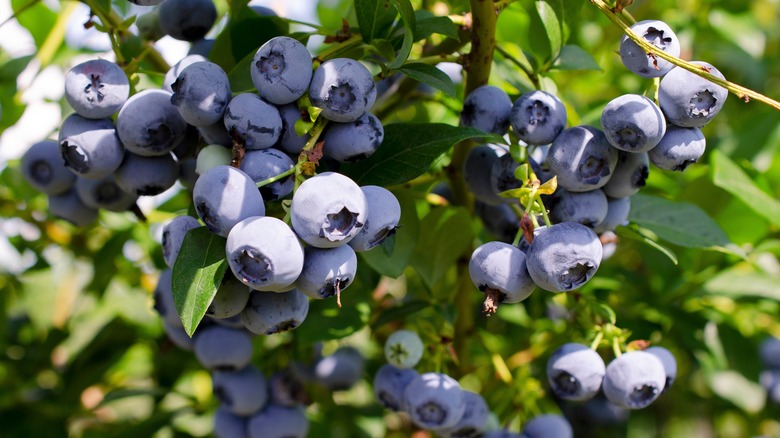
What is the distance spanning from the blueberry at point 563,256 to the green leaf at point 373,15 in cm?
35

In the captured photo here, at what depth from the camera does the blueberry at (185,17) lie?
1187mm

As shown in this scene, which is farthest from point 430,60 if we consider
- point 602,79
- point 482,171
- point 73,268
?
point 73,268

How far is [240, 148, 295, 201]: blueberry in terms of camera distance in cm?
84

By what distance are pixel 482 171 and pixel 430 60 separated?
18 cm

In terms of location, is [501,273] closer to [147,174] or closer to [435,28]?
[435,28]

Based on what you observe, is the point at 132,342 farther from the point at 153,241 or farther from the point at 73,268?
the point at 73,268

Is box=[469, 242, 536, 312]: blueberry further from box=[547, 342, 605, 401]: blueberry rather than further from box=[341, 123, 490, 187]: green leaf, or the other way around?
box=[547, 342, 605, 401]: blueberry

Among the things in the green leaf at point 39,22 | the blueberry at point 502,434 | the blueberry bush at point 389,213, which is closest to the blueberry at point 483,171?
the blueberry bush at point 389,213

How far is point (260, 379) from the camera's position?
143 centimetres

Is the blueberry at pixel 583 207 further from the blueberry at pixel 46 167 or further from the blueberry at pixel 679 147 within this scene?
the blueberry at pixel 46 167

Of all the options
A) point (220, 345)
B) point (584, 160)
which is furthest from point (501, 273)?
point (220, 345)

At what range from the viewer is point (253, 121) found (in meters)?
0.84

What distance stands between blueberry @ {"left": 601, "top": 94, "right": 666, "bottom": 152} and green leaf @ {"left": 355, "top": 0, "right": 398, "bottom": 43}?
31cm

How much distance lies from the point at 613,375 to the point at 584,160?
35cm
